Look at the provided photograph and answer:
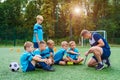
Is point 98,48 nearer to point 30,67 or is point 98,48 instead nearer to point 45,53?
point 45,53

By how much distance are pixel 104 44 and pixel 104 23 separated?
89.5ft

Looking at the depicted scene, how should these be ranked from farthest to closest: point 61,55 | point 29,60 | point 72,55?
point 72,55 → point 61,55 → point 29,60

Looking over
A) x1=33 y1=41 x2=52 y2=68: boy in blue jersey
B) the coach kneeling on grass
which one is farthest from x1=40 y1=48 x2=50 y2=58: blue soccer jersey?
the coach kneeling on grass

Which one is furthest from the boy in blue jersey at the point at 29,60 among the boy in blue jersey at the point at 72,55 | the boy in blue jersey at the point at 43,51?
the boy in blue jersey at the point at 72,55

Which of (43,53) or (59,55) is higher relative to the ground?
(43,53)

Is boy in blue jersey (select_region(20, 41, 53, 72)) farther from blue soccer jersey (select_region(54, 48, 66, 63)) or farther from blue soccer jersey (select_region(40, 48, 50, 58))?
blue soccer jersey (select_region(54, 48, 66, 63))

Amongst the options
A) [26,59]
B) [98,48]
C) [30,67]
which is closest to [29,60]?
[26,59]

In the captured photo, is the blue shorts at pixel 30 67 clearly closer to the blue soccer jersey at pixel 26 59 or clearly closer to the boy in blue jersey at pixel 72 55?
the blue soccer jersey at pixel 26 59

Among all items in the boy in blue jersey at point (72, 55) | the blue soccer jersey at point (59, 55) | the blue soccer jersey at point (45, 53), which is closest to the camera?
the blue soccer jersey at point (45, 53)

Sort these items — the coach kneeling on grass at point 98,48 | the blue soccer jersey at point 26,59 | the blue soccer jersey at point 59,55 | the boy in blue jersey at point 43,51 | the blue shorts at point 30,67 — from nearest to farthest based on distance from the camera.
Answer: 1. the blue soccer jersey at point 26,59
2. the blue shorts at point 30,67
3. the coach kneeling on grass at point 98,48
4. the boy in blue jersey at point 43,51
5. the blue soccer jersey at point 59,55

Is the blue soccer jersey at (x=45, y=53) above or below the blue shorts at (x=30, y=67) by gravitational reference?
above

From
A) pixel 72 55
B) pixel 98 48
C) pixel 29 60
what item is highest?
pixel 98 48

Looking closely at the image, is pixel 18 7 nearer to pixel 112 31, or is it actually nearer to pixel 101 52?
pixel 112 31

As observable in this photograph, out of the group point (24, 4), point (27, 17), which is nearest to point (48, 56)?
point (27, 17)
